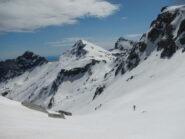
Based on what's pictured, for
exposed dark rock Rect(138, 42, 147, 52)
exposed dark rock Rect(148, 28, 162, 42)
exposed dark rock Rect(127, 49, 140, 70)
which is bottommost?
exposed dark rock Rect(127, 49, 140, 70)

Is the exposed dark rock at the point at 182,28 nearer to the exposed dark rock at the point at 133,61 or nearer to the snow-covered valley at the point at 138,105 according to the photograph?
the snow-covered valley at the point at 138,105

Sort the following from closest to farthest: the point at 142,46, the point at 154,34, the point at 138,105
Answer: the point at 138,105, the point at 154,34, the point at 142,46

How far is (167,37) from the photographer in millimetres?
103000

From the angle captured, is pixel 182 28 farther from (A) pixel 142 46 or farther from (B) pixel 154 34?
(A) pixel 142 46

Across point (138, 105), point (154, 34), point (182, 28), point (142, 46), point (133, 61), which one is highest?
point (154, 34)

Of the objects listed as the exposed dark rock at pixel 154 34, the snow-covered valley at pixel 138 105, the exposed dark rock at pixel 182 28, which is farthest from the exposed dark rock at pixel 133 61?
the exposed dark rock at pixel 182 28

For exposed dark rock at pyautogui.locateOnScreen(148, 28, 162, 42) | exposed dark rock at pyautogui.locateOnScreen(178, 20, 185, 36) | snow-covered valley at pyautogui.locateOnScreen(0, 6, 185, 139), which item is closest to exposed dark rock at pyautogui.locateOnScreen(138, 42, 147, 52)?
snow-covered valley at pyautogui.locateOnScreen(0, 6, 185, 139)

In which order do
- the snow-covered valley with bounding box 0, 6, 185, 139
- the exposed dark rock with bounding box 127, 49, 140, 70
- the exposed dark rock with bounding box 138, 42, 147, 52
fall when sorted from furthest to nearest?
the exposed dark rock with bounding box 138, 42, 147, 52 < the exposed dark rock with bounding box 127, 49, 140, 70 < the snow-covered valley with bounding box 0, 6, 185, 139

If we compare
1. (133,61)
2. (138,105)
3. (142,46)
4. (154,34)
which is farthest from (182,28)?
(138,105)

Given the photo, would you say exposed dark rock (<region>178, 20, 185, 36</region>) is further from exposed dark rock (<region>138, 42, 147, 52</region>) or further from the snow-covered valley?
exposed dark rock (<region>138, 42, 147, 52</region>)

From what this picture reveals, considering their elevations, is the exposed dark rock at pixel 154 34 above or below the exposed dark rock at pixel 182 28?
above

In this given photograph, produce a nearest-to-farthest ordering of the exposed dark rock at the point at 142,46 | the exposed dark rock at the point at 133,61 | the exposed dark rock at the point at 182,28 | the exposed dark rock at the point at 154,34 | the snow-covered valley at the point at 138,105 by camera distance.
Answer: the snow-covered valley at the point at 138,105 < the exposed dark rock at the point at 182,28 < the exposed dark rock at the point at 154,34 < the exposed dark rock at the point at 133,61 < the exposed dark rock at the point at 142,46

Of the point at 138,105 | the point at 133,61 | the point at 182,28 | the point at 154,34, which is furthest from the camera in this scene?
the point at 133,61

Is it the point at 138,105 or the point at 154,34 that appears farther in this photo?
the point at 154,34
